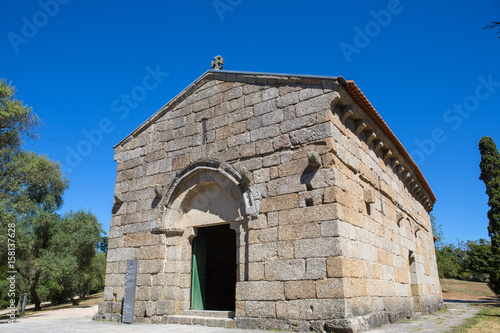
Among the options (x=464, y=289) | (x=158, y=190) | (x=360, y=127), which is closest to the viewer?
(x=360, y=127)

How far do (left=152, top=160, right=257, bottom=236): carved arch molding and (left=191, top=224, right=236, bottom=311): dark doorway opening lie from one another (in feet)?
1.90

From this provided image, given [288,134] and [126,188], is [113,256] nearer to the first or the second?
[126,188]

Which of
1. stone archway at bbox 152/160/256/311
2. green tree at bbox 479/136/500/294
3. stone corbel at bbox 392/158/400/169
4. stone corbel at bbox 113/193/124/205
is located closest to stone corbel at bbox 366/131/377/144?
stone corbel at bbox 392/158/400/169

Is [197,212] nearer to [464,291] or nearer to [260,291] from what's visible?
[260,291]

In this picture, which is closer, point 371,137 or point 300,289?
point 300,289

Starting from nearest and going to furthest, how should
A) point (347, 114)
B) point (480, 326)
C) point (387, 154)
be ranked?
point (480, 326) → point (347, 114) → point (387, 154)

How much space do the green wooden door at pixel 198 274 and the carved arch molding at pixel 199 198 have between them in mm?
558

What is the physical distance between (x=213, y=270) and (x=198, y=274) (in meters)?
1.63

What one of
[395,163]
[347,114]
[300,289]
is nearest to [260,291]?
[300,289]

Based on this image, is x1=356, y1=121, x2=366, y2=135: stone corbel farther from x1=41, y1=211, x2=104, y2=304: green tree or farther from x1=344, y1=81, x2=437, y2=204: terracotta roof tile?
x1=41, y1=211, x2=104, y2=304: green tree

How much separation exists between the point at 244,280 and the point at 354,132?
405 cm

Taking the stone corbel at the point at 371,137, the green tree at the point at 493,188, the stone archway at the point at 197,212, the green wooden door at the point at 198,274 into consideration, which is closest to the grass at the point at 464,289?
the green tree at the point at 493,188

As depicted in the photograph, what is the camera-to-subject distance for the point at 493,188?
21344 mm

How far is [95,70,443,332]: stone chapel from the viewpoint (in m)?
6.22
